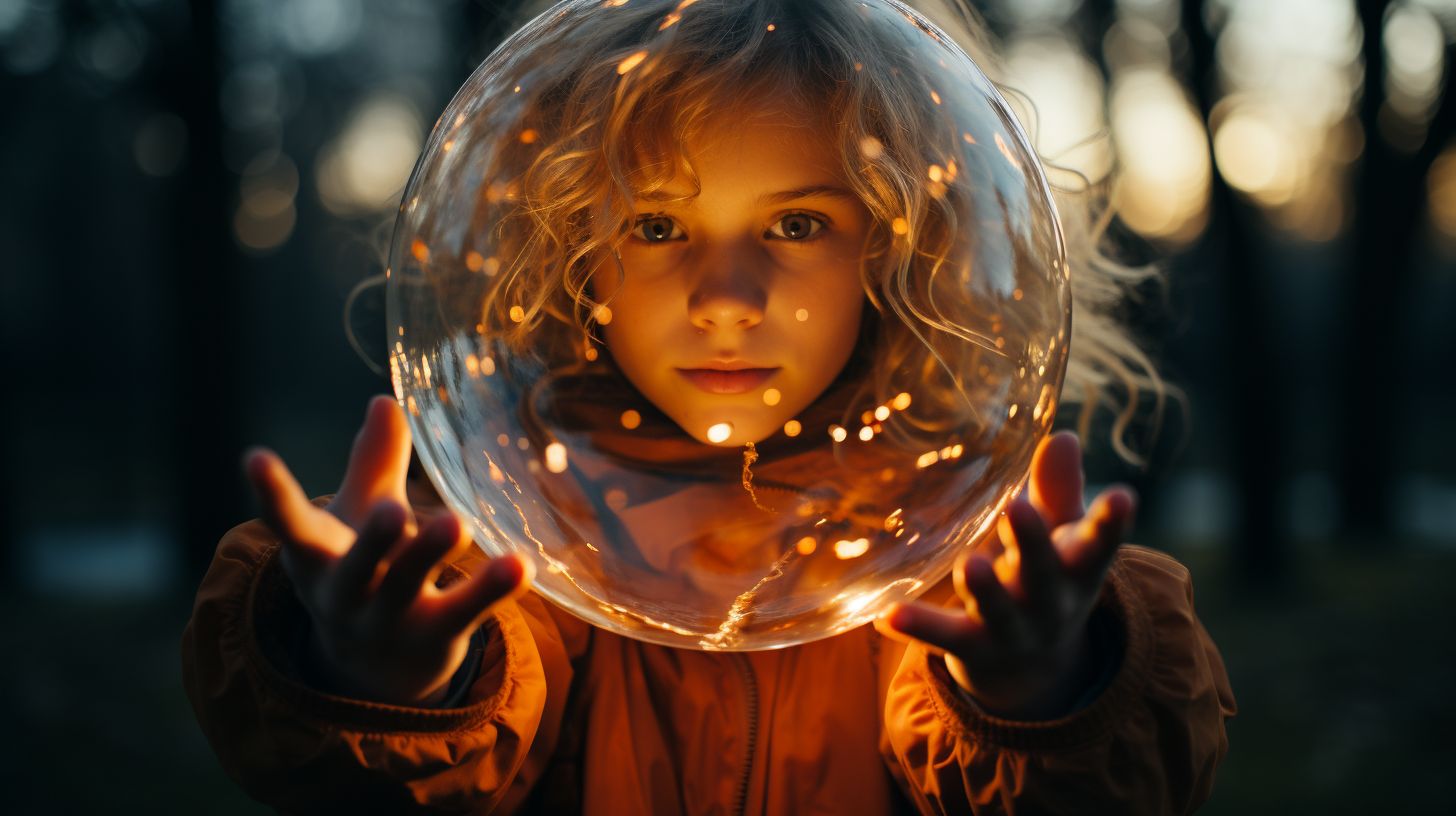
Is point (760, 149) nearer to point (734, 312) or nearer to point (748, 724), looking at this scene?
point (734, 312)

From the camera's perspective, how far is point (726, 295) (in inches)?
46.4

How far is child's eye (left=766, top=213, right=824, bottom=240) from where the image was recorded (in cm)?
122

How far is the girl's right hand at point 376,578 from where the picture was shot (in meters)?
1.11

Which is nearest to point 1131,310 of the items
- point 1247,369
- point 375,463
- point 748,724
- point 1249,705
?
point 748,724

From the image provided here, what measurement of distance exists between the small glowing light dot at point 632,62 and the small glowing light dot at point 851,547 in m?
0.55

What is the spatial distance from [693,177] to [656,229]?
0.07 metres

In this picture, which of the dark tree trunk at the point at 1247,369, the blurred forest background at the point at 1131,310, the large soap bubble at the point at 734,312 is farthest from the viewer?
the dark tree trunk at the point at 1247,369

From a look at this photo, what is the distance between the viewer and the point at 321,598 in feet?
3.79

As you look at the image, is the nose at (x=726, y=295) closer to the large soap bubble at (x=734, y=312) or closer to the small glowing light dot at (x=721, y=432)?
the large soap bubble at (x=734, y=312)

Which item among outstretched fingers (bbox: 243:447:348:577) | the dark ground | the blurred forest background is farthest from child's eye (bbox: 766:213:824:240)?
the dark ground

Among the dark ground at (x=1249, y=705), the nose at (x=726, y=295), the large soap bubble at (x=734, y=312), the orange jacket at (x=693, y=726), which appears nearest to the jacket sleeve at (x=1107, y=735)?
the orange jacket at (x=693, y=726)

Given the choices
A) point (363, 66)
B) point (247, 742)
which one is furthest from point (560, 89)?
point (363, 66)

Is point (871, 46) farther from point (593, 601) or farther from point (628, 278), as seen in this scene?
point (593, 601)

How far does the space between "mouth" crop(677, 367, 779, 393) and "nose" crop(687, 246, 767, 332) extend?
2.9 inches
